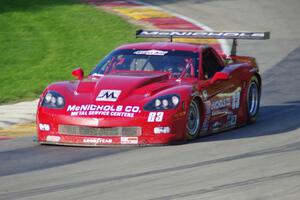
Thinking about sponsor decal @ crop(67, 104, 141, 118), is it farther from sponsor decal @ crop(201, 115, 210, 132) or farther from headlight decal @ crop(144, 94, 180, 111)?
sponsor decal @ crop(201, 115, 210, 132)

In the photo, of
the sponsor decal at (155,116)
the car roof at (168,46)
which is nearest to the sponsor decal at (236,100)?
the car roof at (168,46)

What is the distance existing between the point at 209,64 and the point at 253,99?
1364 mm

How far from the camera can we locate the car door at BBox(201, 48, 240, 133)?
12.8 meters

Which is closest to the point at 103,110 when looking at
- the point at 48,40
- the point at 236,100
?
the point at 236,100

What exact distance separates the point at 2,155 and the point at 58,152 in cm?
64

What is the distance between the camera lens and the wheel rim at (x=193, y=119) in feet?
40.0

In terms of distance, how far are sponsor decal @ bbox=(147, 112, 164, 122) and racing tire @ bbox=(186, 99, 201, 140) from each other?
43 cm

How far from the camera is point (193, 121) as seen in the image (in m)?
12.3

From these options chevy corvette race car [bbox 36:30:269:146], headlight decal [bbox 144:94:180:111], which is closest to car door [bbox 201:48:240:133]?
chevy corvette race car [bbox 36:30:269:146]

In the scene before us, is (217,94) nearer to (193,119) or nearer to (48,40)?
(193,119)

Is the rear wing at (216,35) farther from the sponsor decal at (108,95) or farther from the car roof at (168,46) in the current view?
the sponsor decal at (108,95)

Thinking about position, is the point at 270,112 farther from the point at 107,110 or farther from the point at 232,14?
the point at 232,14

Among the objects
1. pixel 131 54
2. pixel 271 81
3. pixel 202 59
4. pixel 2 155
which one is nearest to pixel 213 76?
pixel 202 59

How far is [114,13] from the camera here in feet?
89.1
